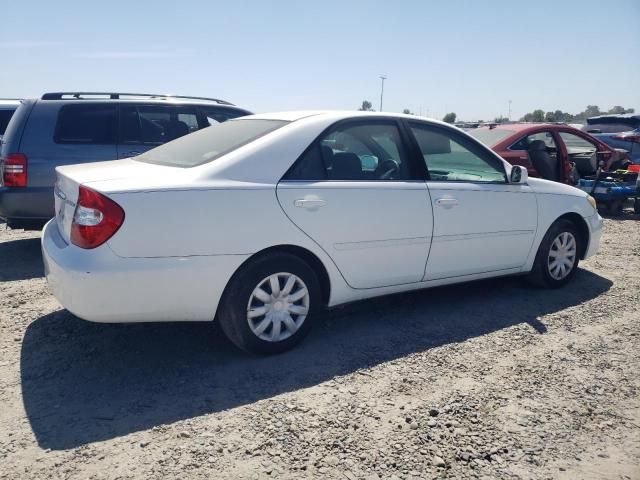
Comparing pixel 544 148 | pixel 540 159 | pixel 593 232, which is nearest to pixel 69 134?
pixel 593 232

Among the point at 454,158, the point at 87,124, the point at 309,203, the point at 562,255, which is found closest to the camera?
the point at 309,203

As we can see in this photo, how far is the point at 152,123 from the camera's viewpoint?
22.2 feet

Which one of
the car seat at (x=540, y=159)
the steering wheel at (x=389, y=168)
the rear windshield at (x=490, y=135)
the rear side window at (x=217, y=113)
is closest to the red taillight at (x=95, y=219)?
the steering wheel at (x=389, y=168)

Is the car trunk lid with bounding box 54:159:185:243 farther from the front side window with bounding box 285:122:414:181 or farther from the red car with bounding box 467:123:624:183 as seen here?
the red car with bounding box 467:123:624:183

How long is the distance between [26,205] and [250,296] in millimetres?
3561

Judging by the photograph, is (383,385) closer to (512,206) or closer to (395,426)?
(395,426)

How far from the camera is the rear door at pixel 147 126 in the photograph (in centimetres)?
657

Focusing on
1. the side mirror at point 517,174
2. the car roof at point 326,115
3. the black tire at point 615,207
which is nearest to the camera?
the car roof at point 326,115

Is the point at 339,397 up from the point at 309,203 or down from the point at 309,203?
down

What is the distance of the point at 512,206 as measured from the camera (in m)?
4.82

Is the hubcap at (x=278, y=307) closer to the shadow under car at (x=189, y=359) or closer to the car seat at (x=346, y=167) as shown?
the shadow under car at (x=189, y=359)

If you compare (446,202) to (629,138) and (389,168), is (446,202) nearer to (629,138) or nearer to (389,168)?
(389,168)

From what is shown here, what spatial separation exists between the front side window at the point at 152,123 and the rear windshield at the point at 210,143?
2529mm

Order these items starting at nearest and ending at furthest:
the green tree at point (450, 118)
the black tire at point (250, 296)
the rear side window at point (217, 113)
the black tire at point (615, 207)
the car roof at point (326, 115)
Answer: the black tire at point (250, 296), the car roof at point (326, 115), the rear side window at point (217, 113), the black tire at point (615, 207), the green tree at point (450, 118)
